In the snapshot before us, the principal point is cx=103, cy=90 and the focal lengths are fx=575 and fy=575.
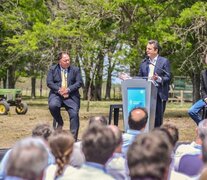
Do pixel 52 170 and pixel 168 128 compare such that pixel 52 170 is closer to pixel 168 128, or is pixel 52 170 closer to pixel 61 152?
pixel 61 152

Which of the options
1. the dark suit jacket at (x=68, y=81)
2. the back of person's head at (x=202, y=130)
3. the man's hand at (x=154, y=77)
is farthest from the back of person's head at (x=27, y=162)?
the dark suit jacket at (x=68, y=81)

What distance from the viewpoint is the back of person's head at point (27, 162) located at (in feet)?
10.5

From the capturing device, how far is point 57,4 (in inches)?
1059

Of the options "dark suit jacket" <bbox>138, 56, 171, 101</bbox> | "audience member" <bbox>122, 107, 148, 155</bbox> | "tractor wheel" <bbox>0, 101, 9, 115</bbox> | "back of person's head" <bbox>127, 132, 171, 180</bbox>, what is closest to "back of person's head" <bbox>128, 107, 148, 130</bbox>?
"audience member" <bbox>122, 107, 148, 155</bbox>

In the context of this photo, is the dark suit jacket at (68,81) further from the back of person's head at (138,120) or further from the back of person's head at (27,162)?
the back of person's head at (27,162)

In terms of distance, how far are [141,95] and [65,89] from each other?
148 centimetres

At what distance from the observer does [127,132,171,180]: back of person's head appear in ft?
10.8

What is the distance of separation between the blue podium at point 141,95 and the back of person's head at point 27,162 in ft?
18.3

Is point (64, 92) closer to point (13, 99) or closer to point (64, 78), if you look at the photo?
point (64, 78)

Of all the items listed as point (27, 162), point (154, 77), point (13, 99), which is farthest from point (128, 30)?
point (27, 162)

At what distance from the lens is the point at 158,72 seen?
9242 mm

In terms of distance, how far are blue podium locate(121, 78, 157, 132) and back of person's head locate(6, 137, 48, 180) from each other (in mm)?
5566

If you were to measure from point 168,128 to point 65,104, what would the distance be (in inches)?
186

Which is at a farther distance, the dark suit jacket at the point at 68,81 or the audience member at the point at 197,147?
the dark suit jacket at the point at 68,81
